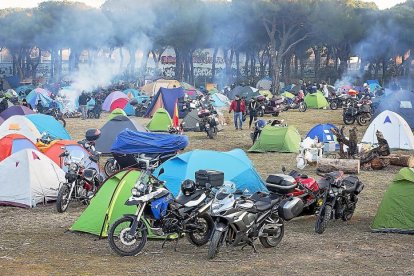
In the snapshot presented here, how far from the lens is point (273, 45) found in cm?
5159

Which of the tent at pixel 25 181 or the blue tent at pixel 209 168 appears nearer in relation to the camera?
the blue tent at pixel 209 168

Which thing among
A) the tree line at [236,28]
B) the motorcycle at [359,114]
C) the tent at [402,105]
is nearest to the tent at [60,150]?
the tent at [402,105]

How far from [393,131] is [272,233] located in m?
11.8

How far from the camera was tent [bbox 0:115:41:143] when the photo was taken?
1731 centimetres

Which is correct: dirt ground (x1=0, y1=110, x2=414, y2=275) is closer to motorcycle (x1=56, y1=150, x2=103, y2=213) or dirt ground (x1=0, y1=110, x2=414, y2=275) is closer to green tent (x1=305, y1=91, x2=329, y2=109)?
motorcycle (x1=56, y1=150, x2=103, y2=213)

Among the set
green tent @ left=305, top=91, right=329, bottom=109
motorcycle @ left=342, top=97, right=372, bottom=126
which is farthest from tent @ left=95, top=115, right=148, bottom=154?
green tent @ left=305, top=91, right=329, bottom=109

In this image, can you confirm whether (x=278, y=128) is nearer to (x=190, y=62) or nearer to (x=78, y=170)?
(x=78, y=170)

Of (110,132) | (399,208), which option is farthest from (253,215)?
(110,132)

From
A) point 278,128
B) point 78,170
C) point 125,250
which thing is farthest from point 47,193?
point 278,128

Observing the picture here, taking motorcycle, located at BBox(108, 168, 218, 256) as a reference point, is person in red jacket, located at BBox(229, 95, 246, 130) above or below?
above

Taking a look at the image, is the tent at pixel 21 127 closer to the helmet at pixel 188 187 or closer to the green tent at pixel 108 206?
the green tent at pixel 108 206

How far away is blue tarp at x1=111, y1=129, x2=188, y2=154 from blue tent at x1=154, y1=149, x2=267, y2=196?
4.63 metres

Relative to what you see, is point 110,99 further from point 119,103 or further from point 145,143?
point 145,143

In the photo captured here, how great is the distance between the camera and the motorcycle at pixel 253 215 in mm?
8008
